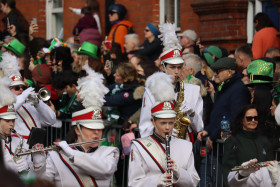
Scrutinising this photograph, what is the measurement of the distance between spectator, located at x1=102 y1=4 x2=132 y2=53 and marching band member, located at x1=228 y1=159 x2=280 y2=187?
7088 mm

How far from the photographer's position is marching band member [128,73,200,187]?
5.99m

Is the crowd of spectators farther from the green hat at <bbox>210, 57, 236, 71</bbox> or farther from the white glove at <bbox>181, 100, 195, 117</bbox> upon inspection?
the white glove at <bbox>181, 100, 195, 117</bbox>

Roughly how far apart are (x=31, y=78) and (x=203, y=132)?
14.0ft

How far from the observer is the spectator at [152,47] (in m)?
11.5

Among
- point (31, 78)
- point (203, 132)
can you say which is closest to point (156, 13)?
point (31, 78)

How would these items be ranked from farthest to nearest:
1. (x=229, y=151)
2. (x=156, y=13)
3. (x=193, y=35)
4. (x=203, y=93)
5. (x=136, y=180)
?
(x=156, y=13) < (x=193, y=35) < (x=203, y=93) < (x=229, y=151) < (x=136, y=180)

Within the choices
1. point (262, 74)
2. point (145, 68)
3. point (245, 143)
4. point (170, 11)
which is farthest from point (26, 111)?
point (170, 11)

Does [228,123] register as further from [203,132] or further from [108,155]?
[108,155]

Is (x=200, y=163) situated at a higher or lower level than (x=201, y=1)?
lower

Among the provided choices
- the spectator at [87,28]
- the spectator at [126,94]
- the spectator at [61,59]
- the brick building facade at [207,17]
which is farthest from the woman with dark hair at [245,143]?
the spectator at [87,28]

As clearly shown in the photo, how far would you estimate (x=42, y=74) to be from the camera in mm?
10977

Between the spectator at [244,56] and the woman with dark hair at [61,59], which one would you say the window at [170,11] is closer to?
the woman with dark hair at [61,59]

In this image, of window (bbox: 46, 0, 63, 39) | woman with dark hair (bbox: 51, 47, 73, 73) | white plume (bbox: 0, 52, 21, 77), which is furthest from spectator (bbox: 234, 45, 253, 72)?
window (bbox: 46, 0, 63, 39)

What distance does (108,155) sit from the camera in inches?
250
